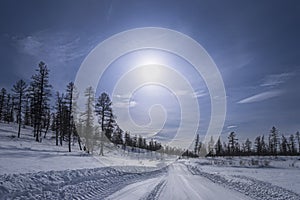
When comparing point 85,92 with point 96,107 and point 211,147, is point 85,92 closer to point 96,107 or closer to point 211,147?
point 96,107

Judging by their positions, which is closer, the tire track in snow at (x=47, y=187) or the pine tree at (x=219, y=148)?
the tire track in snow at (x=47, y=187)

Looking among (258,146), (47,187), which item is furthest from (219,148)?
(47,187)

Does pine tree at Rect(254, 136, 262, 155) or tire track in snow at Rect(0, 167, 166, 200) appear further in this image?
pine tree at Rect(254, 136, 262, 155)

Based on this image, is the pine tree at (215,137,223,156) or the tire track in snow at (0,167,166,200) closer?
the tire track in snow at (0,167,166,200)

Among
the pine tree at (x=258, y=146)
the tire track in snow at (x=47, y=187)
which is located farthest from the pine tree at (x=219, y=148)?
the tire track in snow at (x=47, y=187)

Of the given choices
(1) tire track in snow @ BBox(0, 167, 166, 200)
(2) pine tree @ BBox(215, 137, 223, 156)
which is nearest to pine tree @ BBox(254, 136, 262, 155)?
(2) pine tree @ BBox(215, 137, 223, 156)

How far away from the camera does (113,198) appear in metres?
10.6

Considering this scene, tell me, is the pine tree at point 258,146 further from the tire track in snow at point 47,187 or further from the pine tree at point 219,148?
the tire track in snow at point 47,187

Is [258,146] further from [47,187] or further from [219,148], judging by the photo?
[47,187]

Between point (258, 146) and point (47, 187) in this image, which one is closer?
point (47, 187)

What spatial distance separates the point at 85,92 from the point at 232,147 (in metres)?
73.6

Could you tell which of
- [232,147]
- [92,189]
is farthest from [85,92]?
[232,147]

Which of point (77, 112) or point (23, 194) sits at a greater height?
point (77, 112)

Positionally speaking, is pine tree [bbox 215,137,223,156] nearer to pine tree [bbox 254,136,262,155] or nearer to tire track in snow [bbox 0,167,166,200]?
pine tree [bbox 254,136,262,155]
